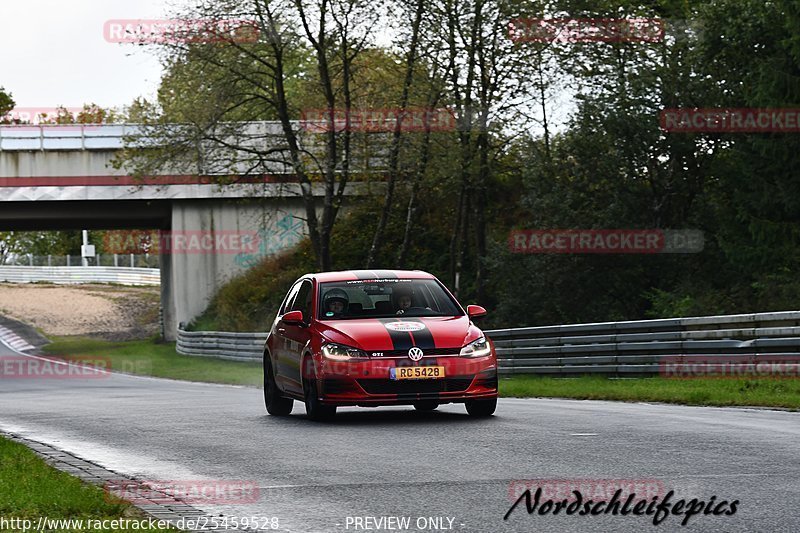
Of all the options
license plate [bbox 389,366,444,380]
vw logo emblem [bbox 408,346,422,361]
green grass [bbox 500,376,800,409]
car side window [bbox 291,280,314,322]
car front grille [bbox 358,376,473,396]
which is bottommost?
green grass [bbox 500,376,800,409]

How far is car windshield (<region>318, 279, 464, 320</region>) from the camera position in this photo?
49.1 ft

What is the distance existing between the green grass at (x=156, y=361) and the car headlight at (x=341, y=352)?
1636 cm

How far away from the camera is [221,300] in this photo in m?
51.2

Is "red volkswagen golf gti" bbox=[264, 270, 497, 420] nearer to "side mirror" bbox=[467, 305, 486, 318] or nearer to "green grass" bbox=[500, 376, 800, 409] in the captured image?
"side mirror" bbox=[467, 305, 486, 318]

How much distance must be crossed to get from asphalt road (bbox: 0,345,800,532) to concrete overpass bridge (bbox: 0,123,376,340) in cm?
2972

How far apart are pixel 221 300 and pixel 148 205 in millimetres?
4391

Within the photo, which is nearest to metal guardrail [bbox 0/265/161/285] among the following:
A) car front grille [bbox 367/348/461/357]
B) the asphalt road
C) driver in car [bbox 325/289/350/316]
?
the asphalt road

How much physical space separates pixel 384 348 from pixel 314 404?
1.02 meters

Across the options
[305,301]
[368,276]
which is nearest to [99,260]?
[305,301]

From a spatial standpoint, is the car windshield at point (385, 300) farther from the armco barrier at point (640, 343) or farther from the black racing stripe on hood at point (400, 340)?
the armco barrier at point (640, 343)

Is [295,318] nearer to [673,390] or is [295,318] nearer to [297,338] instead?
[297,338]

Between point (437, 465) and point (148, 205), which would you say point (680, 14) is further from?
point (437, 465)

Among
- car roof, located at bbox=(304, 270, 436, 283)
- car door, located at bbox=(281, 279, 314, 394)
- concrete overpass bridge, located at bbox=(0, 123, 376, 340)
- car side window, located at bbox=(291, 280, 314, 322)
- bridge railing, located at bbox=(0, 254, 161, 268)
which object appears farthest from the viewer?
bridge railing, located at bbox=(0, 254, 161, 268)

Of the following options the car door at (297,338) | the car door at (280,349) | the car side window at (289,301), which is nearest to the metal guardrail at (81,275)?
the car side window at (289,301)
